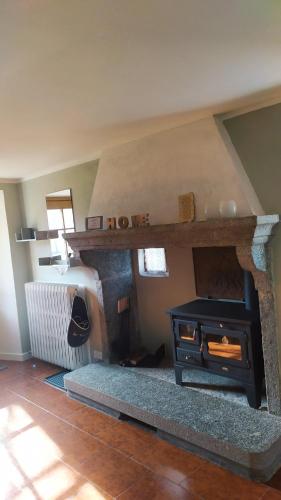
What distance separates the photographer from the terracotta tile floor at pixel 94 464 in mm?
2105

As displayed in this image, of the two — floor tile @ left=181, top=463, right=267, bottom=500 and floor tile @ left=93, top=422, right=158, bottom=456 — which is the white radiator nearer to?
floor tile @ left=93, top=422, right=158, bottom=456

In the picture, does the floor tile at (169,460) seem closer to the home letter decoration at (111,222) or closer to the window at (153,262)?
the window at (153,262)

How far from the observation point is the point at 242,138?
251cm

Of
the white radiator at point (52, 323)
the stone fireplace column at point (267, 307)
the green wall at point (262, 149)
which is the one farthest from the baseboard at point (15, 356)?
the green wall at point (262, 149)

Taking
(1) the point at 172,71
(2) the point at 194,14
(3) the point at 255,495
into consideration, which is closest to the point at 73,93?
(1) the point at 172,71

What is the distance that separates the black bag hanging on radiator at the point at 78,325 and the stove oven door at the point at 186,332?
1234 millimetres

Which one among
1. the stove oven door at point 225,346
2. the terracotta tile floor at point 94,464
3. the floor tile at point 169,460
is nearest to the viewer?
the terracotta tile floor at point 94,464

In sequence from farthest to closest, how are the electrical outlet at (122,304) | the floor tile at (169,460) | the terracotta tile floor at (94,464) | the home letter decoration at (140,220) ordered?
the electrical outlet at (122,304)
the home letter decoration at (140,220)
the floor tile at (169,460)
the terracotta tile floor at (94,464)

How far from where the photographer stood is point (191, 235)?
8.34 ft

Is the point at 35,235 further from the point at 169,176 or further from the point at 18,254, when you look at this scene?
the point at 169,176

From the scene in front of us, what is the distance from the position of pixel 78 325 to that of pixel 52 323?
0.49 meters

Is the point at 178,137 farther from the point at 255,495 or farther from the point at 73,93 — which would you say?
the point at 255,495

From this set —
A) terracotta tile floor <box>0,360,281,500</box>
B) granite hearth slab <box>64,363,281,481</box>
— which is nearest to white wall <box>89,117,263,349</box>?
granite hearth slab <box>64,363,281,481</box>

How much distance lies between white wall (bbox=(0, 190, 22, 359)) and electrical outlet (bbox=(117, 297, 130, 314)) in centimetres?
159
